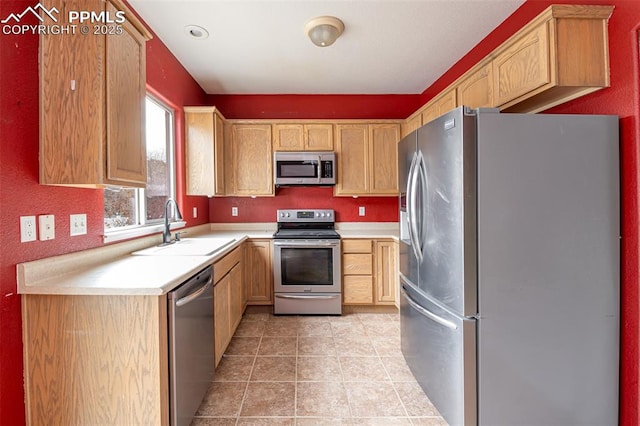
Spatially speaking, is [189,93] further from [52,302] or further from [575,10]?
[575,10]

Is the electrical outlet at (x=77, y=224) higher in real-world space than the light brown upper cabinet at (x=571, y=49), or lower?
lower

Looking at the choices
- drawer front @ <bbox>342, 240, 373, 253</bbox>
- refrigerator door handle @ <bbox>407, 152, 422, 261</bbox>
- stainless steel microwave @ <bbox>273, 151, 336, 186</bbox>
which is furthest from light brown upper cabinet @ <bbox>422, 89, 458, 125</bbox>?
drawer front @ <bbox>342, 240, 373, 253</bbox>

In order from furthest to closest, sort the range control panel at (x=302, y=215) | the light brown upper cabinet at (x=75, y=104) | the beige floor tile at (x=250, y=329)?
1. the range control panel at (x=302, y=215)
2. the beige floor tile at (x=250, y=329)
3. the light brown upper cabinet at (x=75, y=104)

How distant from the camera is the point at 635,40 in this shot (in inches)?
53.4

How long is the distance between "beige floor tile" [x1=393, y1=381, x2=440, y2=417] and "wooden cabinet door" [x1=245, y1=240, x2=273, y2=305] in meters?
1.68

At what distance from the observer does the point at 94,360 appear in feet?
4.04

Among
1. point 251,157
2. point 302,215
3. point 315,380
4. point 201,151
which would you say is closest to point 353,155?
point 302,215

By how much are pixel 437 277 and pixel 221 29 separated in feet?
7.95

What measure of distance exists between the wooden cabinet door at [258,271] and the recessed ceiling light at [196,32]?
197 cm

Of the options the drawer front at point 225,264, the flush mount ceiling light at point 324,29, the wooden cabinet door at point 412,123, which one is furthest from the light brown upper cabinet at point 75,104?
the wooden cabinet door at point 412,123

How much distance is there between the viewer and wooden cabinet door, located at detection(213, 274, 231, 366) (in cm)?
197

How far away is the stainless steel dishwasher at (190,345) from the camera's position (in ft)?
4.30

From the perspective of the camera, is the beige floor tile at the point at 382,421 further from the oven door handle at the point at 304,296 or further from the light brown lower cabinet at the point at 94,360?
the oven door handle at the point at 304,296

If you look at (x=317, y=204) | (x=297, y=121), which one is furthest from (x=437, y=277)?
(x=297, y=121)
